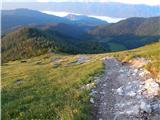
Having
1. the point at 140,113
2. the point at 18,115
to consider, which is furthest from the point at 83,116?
the point at 18,115

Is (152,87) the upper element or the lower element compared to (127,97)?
upper

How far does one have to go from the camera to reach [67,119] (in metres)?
16.1

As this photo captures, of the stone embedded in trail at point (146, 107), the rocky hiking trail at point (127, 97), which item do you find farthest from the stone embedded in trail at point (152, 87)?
the stone embedded in trail at point (146, 107)

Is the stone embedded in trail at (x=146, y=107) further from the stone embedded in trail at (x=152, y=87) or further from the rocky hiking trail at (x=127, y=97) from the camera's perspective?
the stone embedded in trail at (x=152, y=87)

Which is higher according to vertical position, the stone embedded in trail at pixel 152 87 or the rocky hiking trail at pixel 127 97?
the stone embedded in trail at pixel 152 87

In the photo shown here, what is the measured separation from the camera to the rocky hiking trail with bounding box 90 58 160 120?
16.8 m

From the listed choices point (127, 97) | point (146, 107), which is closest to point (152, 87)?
point (127, 97)

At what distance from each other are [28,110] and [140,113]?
221 inches

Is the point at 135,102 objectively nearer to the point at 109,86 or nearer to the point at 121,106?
the point at 121,106

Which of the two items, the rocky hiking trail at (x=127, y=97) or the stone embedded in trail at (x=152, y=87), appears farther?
the stone embedded in trail at (x=152, y=87)

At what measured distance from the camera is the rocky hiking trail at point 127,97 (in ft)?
55.1

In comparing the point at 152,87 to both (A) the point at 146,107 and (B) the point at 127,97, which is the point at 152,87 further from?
(A) the point at 146,107

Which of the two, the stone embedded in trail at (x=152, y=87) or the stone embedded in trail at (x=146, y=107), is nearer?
the stone embedded in trail at (x=146, y=107)

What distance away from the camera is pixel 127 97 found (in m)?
19.9
